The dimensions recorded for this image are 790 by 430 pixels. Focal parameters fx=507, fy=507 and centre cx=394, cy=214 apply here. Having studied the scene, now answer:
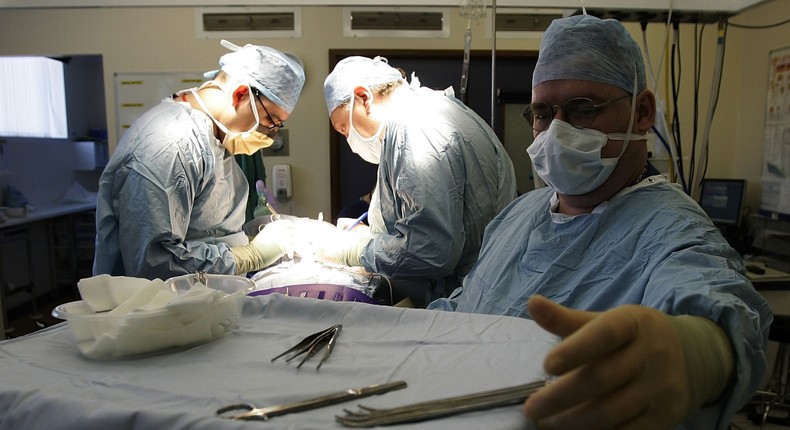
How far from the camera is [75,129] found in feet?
21.0

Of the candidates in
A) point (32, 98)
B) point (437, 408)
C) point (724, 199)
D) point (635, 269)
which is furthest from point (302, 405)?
point (32, 98)

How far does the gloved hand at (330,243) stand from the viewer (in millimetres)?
2143

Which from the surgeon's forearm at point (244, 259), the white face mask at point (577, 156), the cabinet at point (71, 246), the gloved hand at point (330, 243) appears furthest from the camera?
the cabinet at point (71, 246)

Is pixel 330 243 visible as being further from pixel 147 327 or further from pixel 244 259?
pixel 147 327

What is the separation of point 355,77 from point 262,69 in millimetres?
378

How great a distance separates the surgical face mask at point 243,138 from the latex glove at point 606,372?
5.91 feet

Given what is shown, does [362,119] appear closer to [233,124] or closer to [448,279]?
[233,124]

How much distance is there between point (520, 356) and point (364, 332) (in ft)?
0.83

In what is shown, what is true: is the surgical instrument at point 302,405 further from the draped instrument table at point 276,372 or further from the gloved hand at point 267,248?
the gloved hand at point 267,248

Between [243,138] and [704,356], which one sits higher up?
[243,138]

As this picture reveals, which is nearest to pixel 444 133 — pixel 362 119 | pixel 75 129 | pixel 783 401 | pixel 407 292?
pixel 362 119

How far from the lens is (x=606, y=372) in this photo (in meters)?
0.54

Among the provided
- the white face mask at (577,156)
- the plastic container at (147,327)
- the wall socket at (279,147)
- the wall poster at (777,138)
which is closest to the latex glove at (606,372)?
the plastic container at (147,327)

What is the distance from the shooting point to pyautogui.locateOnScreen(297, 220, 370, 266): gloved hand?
84.4 inches
